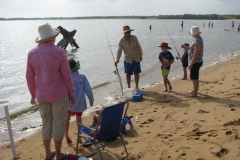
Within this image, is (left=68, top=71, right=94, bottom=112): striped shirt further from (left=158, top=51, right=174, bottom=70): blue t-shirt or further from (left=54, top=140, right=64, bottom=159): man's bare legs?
(left=158, top=51, right=174, bottom=70): blue t-shirt

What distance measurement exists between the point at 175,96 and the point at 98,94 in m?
3.32

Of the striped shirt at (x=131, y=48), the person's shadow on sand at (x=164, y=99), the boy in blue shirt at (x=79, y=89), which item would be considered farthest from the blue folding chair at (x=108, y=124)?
the striped shirt at (x=131, y=48)

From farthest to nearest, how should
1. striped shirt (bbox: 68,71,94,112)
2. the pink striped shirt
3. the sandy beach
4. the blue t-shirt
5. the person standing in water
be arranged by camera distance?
the blue t-shirt, the person standing in water, striped shirt (bbox: 68,71,94,112), the sandy beach, the pink striped shirt

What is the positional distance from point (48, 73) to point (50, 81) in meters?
0.11

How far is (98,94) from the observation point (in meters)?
9.70

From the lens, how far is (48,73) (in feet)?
10.9

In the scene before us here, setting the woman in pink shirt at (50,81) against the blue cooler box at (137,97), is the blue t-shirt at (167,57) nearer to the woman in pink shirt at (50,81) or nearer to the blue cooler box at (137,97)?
the blue cooler box at (137,97)

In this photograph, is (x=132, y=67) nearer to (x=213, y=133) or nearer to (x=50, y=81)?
(x=213, y=133)

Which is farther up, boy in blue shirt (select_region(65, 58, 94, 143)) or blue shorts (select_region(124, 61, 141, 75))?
boy in blue shirt (select_region(65, 58, 94, 143))

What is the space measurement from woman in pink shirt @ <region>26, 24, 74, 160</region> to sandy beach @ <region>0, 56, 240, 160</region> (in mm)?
964

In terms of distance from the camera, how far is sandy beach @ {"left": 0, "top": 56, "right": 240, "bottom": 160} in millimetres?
3874

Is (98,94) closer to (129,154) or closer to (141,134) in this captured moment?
(141,134)

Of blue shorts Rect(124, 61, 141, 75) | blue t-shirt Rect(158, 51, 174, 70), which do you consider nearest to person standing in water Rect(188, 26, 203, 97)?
blue t-shirt Rect(158, 51, 174, 70)

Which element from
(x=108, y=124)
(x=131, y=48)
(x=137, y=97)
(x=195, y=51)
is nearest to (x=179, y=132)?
(x=108, y=124)
